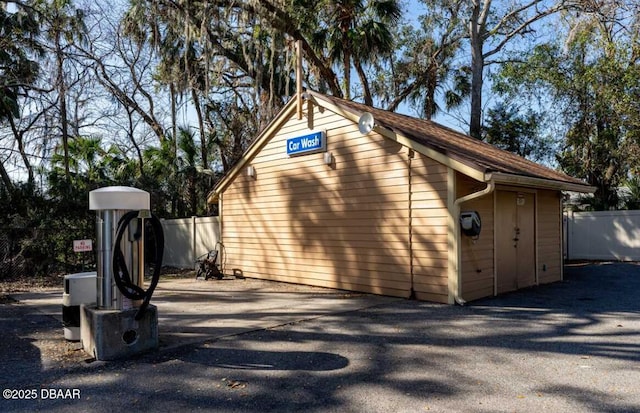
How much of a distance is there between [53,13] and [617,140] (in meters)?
18.9

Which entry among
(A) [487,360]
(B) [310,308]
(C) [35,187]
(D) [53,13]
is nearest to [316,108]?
(B) [310,308]

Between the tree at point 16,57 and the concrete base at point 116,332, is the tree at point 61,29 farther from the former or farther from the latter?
the concrete base at point 116,332

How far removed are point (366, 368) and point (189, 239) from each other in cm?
1133

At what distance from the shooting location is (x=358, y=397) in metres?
3.72

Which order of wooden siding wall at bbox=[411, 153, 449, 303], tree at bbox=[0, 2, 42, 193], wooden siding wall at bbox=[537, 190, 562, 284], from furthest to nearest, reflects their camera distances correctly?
tree at bbox=[0, 2, 42, 193] → wooden siding wall at bbox=[537, 190, 562, 284] → wooden siding wall at bbox=[411, 153, 449, 303]

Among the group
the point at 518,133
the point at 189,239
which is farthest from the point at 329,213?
the point at 518,133

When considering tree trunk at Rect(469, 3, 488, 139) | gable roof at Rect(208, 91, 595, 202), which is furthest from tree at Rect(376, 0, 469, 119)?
gable roof at Rect(208, 91, 595, 202)

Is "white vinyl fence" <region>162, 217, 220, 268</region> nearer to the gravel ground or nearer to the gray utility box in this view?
the gravel ground

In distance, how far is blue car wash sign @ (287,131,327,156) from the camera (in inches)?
373

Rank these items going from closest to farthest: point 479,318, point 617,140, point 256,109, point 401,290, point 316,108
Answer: point 479,318 → point 401,290 → point 316,108 → point 617,140 → point 256,109

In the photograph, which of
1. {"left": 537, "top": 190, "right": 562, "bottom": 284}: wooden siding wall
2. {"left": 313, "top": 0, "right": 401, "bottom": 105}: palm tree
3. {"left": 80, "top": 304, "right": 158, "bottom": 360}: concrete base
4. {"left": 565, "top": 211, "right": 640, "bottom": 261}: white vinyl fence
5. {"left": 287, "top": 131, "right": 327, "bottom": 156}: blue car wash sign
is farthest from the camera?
{"left": 313, "top": 0, "right": 401, "bottom": 105}: palm tree

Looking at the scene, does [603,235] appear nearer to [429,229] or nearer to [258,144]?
[429,229]

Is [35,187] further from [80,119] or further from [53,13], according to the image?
[53,13]

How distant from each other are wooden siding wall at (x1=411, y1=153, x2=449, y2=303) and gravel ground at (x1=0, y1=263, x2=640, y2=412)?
0.94 meters
